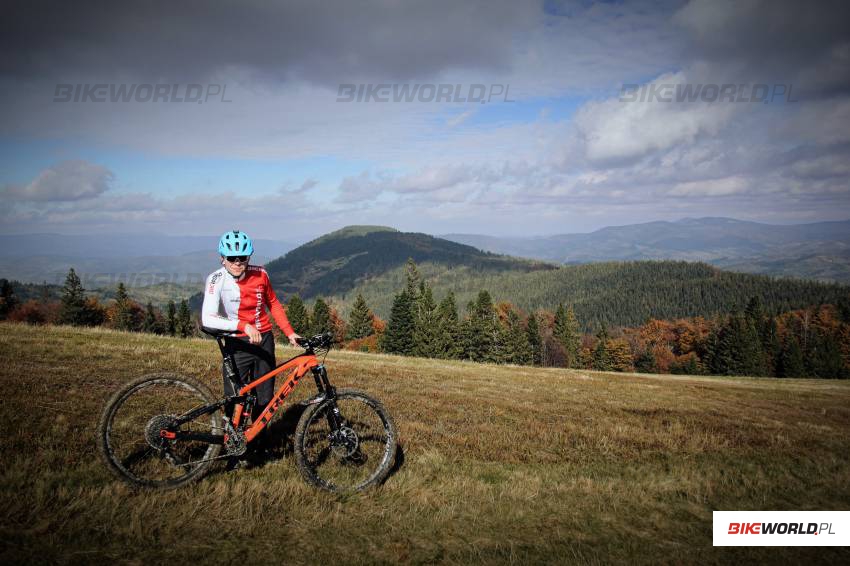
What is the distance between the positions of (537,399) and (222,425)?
41.6 ft

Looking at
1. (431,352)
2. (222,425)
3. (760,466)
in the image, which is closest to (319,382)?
(222,425)

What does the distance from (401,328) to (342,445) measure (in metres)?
66.6

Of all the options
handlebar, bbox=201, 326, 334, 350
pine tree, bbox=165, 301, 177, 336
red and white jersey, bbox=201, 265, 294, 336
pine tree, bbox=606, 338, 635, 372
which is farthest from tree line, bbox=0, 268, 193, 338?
pine tree, bbox=606, 338, 635, 372

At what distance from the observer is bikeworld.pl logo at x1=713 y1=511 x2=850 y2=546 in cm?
617

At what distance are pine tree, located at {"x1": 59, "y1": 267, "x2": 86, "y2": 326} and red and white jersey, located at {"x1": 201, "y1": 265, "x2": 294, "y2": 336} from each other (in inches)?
3181

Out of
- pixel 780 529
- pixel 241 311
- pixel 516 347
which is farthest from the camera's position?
pixel 516 347

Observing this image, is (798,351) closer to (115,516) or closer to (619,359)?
(619,359)

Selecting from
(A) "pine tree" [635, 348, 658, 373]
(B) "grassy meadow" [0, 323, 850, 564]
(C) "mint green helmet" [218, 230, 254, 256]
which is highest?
(C) "mint green helmet" [218, 230, 254, 256]

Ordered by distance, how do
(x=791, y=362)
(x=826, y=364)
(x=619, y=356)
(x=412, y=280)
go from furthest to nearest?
(x=619, y=356), (x=826, y=364), (x=412, y=280), (x=791, y=362)

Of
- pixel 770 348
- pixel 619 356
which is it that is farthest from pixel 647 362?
pixel 770 348

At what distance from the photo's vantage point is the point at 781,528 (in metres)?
6.61

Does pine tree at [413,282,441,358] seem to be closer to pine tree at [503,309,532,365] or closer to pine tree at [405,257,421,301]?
pine tree at [405,257,421,301]

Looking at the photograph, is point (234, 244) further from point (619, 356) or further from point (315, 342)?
point (619, 356)

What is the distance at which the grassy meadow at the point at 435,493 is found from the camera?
499cm
